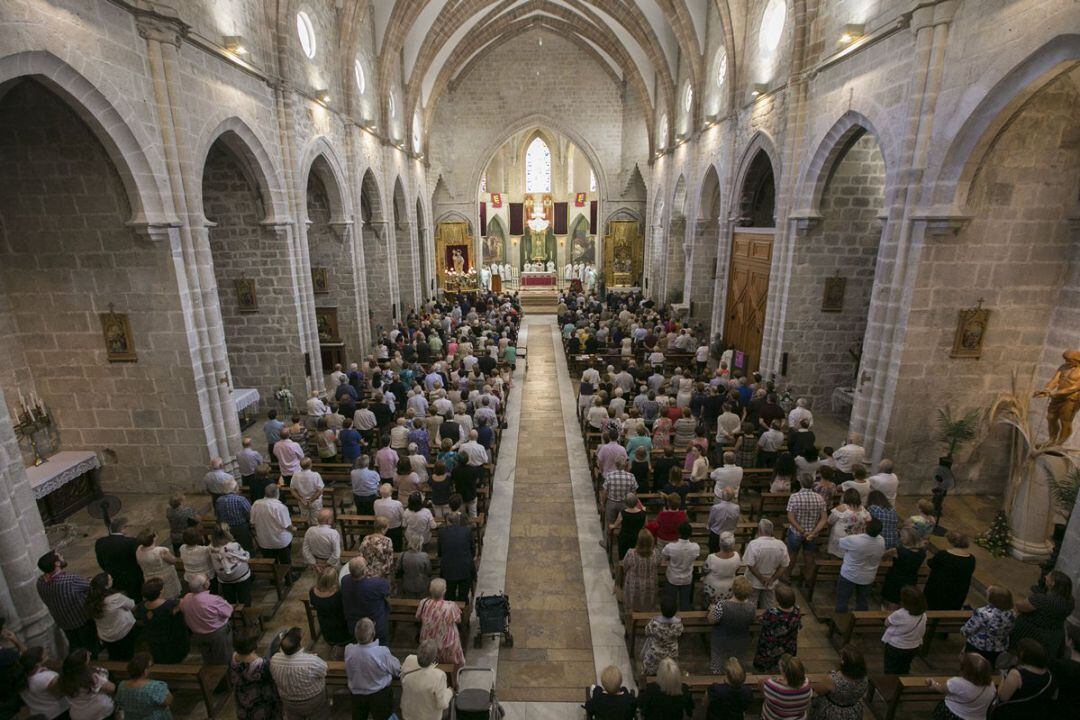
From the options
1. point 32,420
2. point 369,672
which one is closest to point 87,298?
point 32,420

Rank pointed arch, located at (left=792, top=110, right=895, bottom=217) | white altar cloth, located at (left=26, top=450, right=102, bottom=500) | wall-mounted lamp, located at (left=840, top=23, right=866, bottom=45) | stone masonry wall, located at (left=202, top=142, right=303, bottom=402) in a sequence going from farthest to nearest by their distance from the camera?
1. stone masonry wall, located at (left=202, top=142, right=303, bottom=402)
2. pointed arch, located at (left=792, top=110, right=895, bottom=217)
3. wall-mounted lamp, located at (left=840, top=23, right=866, bottom=45)
4. white altar cloth, located at (left=26, top=450, right=102, bottom=500)

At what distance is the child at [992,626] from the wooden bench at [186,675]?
6983mm

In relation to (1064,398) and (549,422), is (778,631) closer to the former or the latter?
(1064,398)

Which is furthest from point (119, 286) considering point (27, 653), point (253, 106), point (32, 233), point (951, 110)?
point (951, 110)

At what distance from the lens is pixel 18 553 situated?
5.62m

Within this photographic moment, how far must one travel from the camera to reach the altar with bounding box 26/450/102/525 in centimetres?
808

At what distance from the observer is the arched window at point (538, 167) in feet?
125

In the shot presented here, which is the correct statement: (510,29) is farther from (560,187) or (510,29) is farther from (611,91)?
(560,187)

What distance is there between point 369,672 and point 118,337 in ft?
23.1

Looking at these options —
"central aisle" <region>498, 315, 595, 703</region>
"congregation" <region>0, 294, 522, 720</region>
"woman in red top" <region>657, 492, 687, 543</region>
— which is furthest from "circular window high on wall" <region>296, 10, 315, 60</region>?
"woman in red top" <region>657, 492, 687, 543</region>

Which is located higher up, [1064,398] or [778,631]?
[1064,398]

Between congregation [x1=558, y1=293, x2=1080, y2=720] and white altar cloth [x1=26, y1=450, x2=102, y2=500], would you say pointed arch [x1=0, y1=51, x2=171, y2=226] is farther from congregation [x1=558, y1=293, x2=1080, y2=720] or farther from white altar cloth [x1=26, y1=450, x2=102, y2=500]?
congregation [x1=558, y1=293, x2=1080, y2=720]

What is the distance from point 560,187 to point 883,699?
36141mm

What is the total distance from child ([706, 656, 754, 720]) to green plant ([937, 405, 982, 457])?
6354 mm
